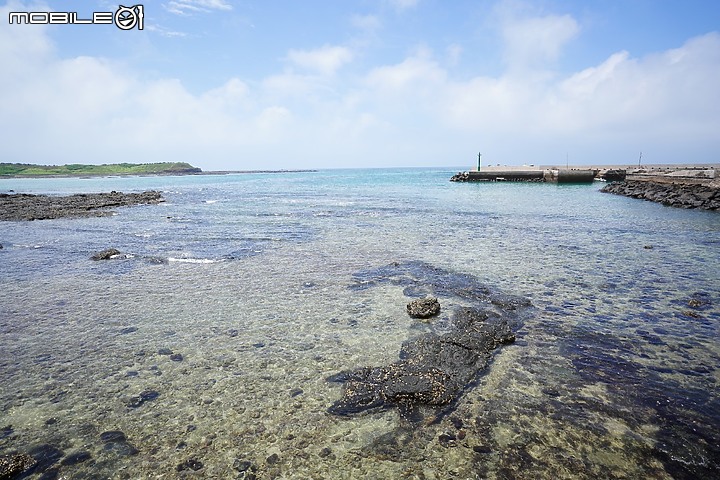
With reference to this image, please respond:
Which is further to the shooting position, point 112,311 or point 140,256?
point 140,256

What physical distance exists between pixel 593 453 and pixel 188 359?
19.6 ft

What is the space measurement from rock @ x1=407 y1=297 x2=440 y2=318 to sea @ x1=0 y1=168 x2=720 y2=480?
0.89ft

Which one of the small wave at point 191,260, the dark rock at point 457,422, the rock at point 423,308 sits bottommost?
the dark rock at point 457,422

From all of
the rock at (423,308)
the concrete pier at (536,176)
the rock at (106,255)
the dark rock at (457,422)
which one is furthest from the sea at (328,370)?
the concrete pier at (536,176)

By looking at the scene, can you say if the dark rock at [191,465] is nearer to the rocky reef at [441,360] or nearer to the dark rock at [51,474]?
the dark rock at [51,474]

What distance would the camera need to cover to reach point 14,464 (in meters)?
3.75

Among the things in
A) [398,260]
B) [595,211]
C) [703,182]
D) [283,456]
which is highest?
[703,182]

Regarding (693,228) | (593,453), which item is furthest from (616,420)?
(693,228)

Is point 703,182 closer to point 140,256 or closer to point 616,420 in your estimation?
point 616,420

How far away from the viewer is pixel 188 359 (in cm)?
604

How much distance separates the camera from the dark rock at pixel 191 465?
3.80 m

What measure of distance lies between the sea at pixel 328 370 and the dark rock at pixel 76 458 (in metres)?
0.03

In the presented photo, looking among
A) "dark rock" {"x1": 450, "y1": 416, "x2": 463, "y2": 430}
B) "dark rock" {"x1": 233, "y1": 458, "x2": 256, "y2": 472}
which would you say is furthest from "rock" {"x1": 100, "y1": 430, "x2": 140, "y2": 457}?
"dark rock" {"x1": 450, "y1": 416, "x2": 463, "y2": 430}

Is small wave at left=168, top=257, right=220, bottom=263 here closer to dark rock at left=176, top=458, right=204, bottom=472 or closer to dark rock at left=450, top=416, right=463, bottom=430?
dark rock at left=176, top=458, right=204, bottom=472
